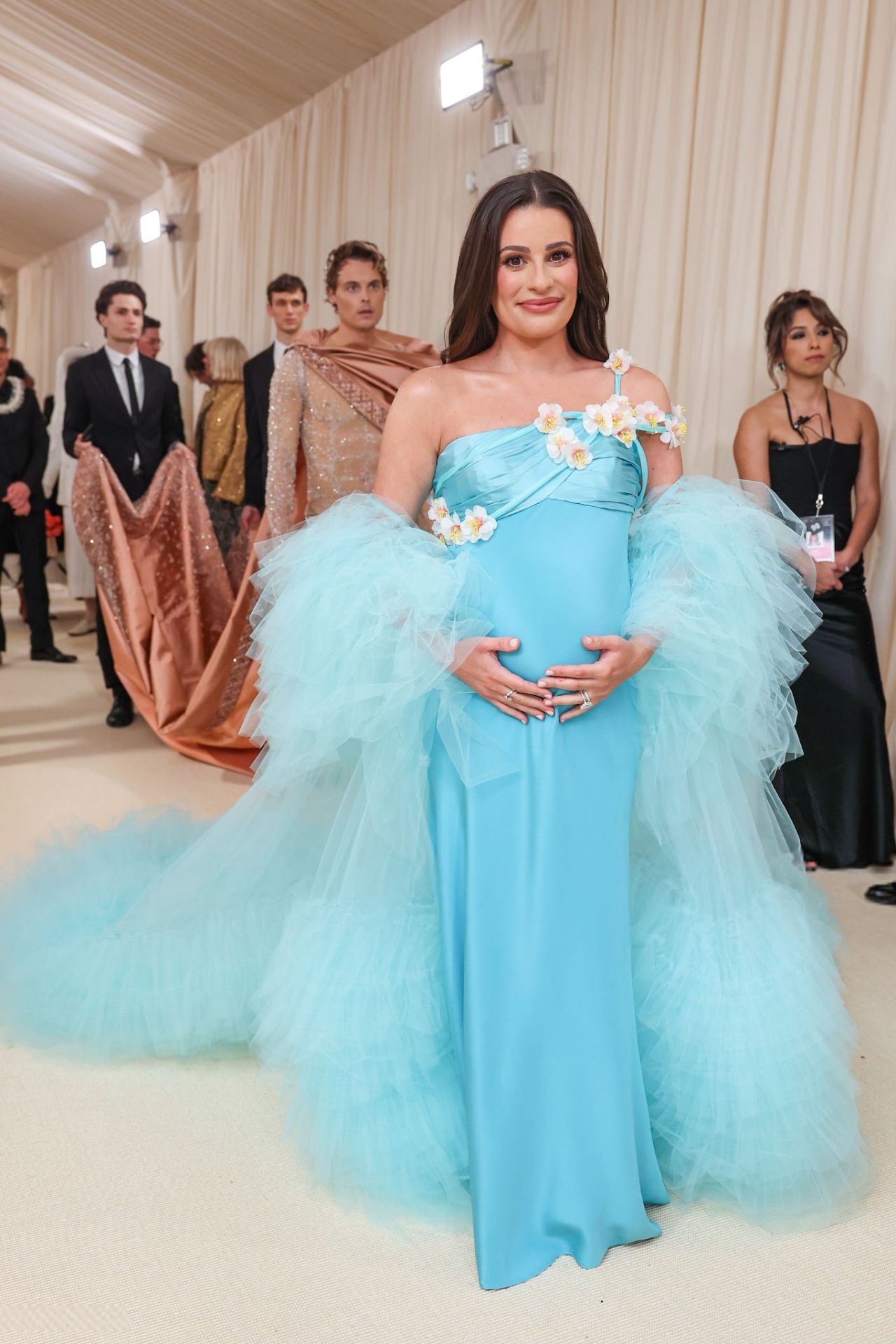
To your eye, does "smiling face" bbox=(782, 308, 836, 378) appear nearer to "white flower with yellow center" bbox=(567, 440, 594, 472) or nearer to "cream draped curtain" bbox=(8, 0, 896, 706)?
"cream draped curtain" bbox=(8, 0, 896, 706)

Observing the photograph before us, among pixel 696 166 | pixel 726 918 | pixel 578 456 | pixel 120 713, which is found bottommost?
pixel 120 713

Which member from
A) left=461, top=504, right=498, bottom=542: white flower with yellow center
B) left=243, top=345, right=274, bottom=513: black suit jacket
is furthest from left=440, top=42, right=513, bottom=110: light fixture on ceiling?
left=461, top=504, right=498, bottom=542: white flower with yellow center

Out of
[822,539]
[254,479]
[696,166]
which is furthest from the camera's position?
[254,479]

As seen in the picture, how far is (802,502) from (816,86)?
1480mm

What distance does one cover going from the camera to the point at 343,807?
1869mm

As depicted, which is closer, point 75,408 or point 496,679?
point 496,679

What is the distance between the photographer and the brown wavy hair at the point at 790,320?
351 centimetres

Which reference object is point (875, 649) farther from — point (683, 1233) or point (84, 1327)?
point (84, 1327)

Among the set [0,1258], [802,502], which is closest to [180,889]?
[0,1258]

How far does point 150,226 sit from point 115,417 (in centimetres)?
603

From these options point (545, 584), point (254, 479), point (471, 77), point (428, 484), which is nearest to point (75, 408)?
point (254, 479)

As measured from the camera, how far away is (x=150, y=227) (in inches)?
403

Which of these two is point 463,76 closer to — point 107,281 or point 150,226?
point 150,226

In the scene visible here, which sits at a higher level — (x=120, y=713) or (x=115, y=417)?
(x=115, y=417)
